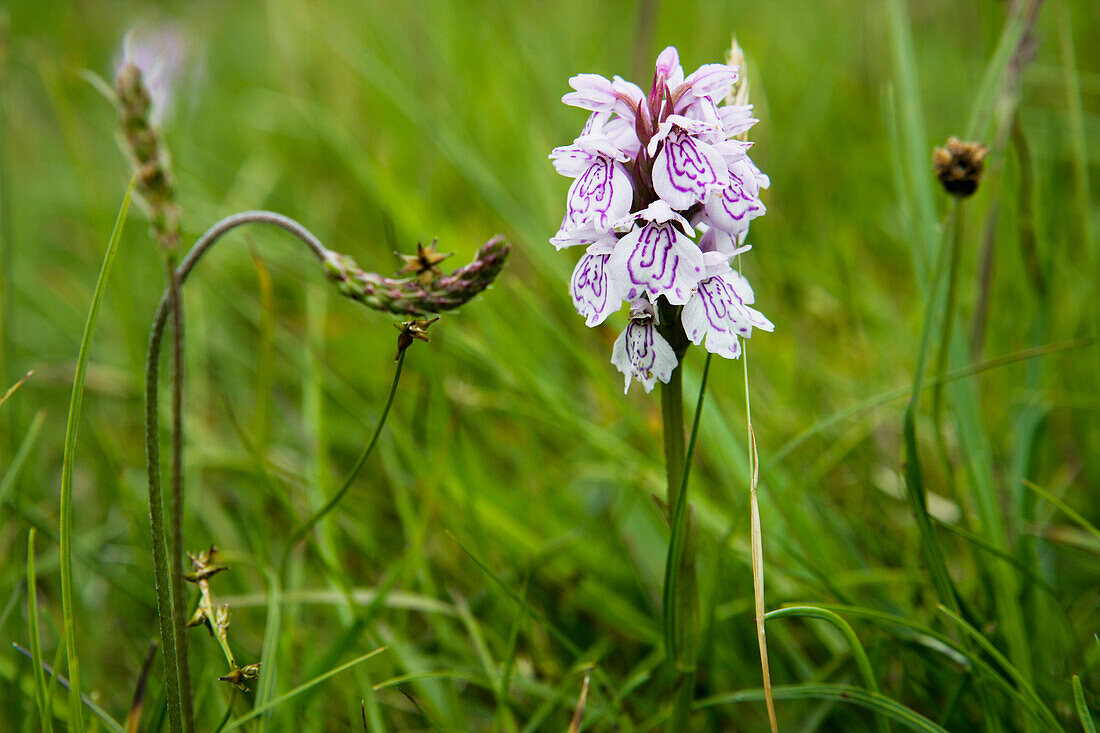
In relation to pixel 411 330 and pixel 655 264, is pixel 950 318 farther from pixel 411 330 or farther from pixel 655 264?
pixel 411 330

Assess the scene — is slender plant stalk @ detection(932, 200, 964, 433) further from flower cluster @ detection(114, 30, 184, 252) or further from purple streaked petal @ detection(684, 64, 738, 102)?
flower cluster @ detection(114, 30, 184, 252)

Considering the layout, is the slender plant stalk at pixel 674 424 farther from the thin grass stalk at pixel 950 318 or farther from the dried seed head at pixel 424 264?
the thin grass stalk at pixel 950 318

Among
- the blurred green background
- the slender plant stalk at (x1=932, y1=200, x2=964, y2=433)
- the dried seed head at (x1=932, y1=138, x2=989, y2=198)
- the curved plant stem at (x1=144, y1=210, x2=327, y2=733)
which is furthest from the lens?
the blurred green background

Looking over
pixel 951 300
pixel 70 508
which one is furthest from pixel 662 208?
pixel 70 508

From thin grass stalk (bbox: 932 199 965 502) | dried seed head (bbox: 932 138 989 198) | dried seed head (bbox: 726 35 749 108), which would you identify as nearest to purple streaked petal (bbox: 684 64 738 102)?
dried seed head (bbox: 726 35 749 108)

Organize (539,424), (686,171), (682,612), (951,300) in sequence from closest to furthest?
1. (686,171)
2. (682,612)
3. (951,300)
4. (539,424)

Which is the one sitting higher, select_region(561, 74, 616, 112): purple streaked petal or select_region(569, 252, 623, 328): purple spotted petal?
select_region(561, 74, 616, 112): purple streaked petal
